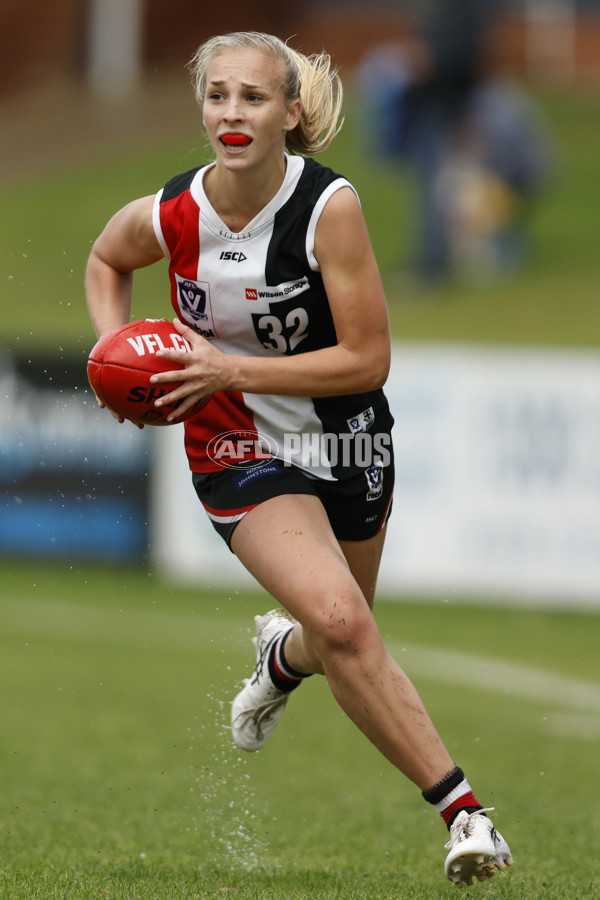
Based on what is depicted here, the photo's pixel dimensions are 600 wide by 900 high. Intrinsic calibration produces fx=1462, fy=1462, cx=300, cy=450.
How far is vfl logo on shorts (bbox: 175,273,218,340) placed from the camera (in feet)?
14.9

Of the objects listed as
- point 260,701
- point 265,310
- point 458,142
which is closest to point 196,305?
point 265,310

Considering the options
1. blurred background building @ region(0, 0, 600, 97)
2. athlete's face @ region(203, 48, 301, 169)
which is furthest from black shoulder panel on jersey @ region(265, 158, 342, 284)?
blurred background building @ region(0, 0, 600, 97)

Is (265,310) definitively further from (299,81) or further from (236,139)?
(299,81)

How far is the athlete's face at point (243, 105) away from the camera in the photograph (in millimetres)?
4266

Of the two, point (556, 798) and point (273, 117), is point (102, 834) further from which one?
point (273, 117)

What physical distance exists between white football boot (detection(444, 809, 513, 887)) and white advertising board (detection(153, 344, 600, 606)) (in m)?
7.41

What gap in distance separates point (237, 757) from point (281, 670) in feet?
7.25

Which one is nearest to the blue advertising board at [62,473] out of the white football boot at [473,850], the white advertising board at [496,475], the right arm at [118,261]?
the white advertising board at [496,475]

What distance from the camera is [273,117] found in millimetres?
4320

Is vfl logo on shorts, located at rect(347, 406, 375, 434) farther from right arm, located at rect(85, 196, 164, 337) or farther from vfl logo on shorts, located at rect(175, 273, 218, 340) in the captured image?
right arm, located at rect(85, 196, 164, 337)

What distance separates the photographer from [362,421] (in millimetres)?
4758

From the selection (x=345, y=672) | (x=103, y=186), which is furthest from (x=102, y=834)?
(x=103, y=186)

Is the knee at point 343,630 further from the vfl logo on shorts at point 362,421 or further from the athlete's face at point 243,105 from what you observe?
the athlete's face at point 243,105

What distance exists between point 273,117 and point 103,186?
25683 mm
